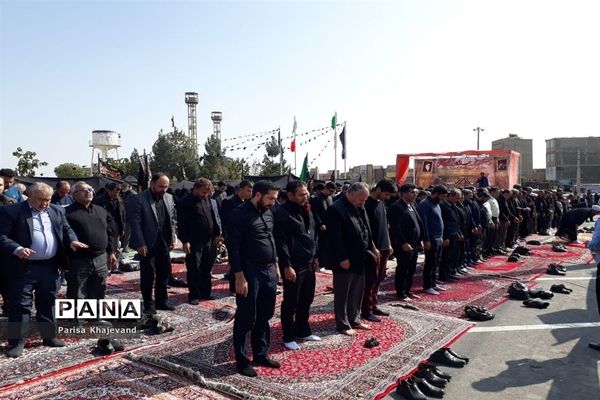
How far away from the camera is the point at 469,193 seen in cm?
1031

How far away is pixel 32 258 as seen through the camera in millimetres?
4695

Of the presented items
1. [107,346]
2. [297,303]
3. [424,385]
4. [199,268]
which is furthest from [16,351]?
[424,385]

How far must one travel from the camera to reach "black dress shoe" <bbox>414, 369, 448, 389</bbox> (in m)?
4.03

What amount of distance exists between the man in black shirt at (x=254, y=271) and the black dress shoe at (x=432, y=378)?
134 centimetres

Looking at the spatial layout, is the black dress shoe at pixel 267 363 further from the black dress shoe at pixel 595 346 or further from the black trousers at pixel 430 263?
the black trousers at pixel 430 263

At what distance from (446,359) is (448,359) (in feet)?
0.06

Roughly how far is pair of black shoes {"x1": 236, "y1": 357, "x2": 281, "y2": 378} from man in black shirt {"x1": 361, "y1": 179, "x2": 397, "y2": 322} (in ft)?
6.64

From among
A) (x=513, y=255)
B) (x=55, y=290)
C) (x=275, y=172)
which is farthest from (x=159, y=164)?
(x=55, y=290)

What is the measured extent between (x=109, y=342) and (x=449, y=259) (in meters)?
6.31

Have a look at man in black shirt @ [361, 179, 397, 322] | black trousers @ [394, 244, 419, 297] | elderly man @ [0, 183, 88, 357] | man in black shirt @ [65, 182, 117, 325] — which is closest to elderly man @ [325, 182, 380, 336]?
man in black shirt @ [361, 179, 397, 322]

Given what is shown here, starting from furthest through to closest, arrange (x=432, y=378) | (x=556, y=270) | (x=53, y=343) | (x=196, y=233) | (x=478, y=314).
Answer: (x=556, y=270) → (x=196, y=233) → (x=478, y=314) → (x=53, y=343) → (x=432, y=378)

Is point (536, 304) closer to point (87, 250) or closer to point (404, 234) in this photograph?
point (404, 234)

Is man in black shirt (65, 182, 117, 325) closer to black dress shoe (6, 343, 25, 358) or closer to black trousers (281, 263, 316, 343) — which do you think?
black dress shoe (6, 343, 25, 358)

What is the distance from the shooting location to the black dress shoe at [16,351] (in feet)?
A: 14.9
